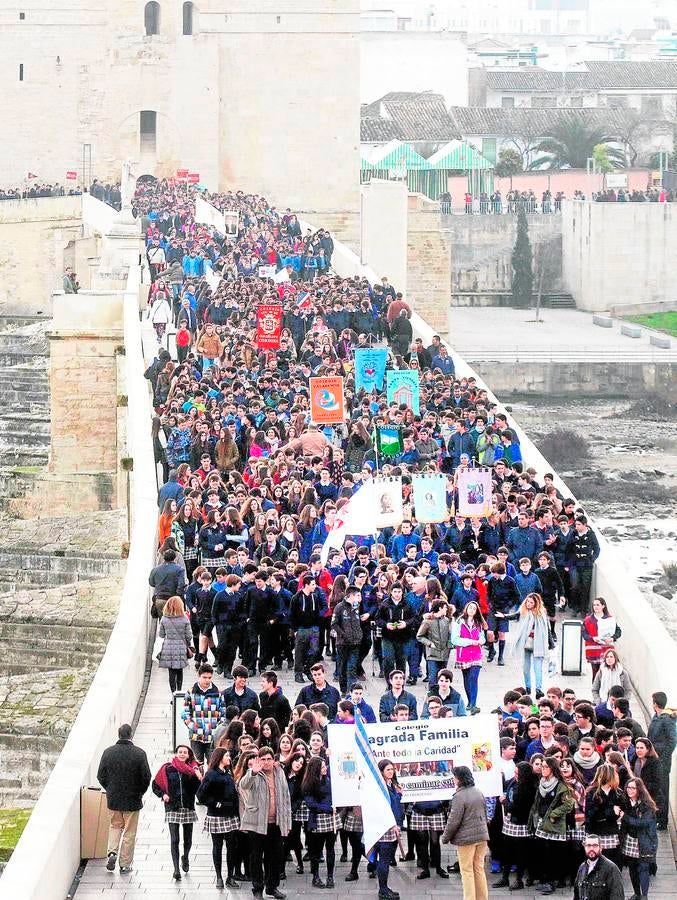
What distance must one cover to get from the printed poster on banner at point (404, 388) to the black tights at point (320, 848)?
395 inches

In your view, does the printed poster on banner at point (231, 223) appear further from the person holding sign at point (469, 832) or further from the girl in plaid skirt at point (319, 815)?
the person holding sign at point (469, 832)

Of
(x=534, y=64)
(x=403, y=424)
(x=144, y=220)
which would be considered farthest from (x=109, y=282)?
(x=534, y=64)

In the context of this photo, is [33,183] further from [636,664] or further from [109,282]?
[636,664]

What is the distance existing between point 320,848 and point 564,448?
4246cm

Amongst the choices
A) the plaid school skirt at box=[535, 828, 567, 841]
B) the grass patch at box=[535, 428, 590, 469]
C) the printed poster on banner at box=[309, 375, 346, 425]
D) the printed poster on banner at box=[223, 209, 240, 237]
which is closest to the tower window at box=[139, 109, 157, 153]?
the grass patch at box=[535, 428, 590, 469]

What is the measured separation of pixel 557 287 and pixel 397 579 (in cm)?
5667

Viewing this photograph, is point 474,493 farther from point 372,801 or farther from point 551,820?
point 551,820

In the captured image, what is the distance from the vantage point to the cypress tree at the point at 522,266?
69250 mm

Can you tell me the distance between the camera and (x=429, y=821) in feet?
38.1

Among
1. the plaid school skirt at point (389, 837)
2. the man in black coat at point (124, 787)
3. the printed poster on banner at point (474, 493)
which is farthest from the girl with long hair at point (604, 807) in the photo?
the printed poster on banner at point (474, 493)

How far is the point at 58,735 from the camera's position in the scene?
64.5ft

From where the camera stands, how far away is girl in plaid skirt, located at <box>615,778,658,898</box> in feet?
36.5

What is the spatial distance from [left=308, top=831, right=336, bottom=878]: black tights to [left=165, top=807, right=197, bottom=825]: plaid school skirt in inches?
29.1

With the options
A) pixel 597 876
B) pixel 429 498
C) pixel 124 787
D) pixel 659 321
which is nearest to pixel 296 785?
pixel 124 787
